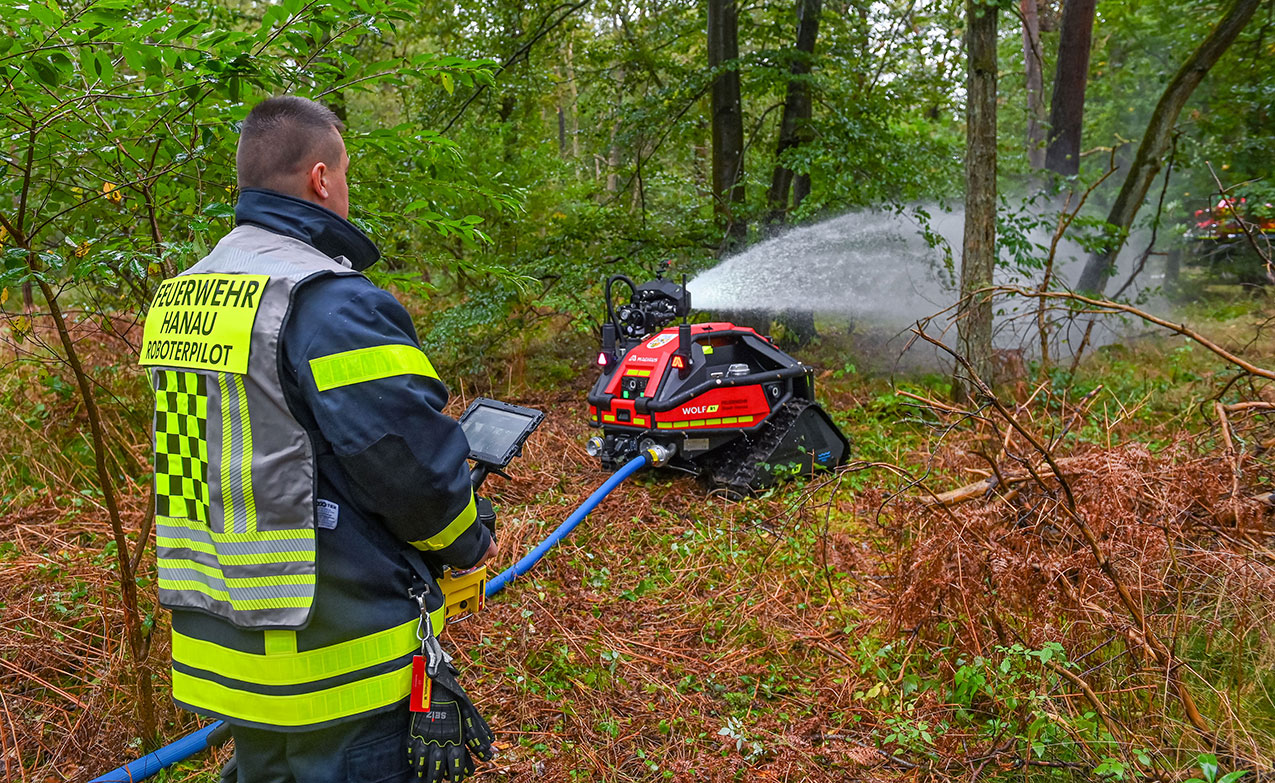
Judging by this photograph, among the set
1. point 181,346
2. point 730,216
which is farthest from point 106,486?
point 730,216

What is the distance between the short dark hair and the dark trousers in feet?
4.62

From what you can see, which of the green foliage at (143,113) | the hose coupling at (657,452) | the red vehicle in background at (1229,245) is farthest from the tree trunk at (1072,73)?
the green foliage at (143,113)

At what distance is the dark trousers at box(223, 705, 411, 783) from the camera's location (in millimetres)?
2041

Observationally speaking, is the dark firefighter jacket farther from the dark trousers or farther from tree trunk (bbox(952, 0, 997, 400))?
tree trunk (bbox(952, 0, 997, 400))

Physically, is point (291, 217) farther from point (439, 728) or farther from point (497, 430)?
point (439, 728)

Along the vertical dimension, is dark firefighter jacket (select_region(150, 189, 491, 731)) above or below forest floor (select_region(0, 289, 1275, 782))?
above

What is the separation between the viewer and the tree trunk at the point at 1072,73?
1257 centimetres

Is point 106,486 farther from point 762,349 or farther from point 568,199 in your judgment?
point 568,199

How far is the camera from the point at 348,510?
2.03 meters

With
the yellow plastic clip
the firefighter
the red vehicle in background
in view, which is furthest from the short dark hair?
the red vehicle in background

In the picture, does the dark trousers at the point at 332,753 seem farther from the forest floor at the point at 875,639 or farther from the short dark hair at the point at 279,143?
the short dark hair at the point at 279,143

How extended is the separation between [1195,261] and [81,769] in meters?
15.9

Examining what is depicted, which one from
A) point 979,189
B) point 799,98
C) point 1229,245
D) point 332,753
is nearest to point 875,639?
point 332,753

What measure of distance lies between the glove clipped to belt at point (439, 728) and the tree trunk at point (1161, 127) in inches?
358
